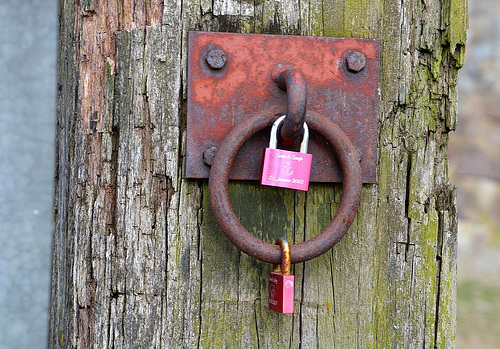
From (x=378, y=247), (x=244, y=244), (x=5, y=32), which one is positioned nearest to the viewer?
(x=244, y=244)

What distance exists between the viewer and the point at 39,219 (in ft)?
4.03

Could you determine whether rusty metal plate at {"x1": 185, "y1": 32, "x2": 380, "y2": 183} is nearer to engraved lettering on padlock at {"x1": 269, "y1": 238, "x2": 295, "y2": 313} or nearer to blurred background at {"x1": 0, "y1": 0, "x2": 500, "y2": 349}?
engraved lettering on padlock at {"x1": 269, "y1": 238, "x2": 295, "y2": 313}

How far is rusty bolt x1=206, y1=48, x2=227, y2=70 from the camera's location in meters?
0.88

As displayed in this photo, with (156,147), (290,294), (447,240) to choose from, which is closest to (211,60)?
(156,147)

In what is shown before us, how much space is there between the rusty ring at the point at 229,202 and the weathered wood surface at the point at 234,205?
2.8 inches

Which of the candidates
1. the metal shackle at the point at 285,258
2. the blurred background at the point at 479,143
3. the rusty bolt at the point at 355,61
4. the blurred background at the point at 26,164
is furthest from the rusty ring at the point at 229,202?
the blurred background at the point at 479,143

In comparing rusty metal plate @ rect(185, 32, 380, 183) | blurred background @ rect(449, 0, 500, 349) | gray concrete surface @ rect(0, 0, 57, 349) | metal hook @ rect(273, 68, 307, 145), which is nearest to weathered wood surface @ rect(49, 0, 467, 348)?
rusty metal plate @ rect(185, 32, 380, 183)

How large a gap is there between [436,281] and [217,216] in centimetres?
42

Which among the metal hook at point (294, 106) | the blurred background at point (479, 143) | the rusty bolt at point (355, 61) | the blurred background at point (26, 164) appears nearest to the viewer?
the metal hook at point (294, 106)

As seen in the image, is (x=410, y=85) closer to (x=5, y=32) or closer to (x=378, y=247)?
(x=378, y=247)

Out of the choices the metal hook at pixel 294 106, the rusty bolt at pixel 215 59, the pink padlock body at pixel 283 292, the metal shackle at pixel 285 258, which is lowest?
the pink padlock body at pixel 283 292

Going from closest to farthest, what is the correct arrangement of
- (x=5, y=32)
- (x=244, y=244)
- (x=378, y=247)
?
(x=244, y=244), (x=378, y=247), (x=5, y=32)

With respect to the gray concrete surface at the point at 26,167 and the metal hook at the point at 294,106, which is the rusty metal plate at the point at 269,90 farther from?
the gray concrete surface at the point at 26,167

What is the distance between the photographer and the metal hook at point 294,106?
79 centimetres
